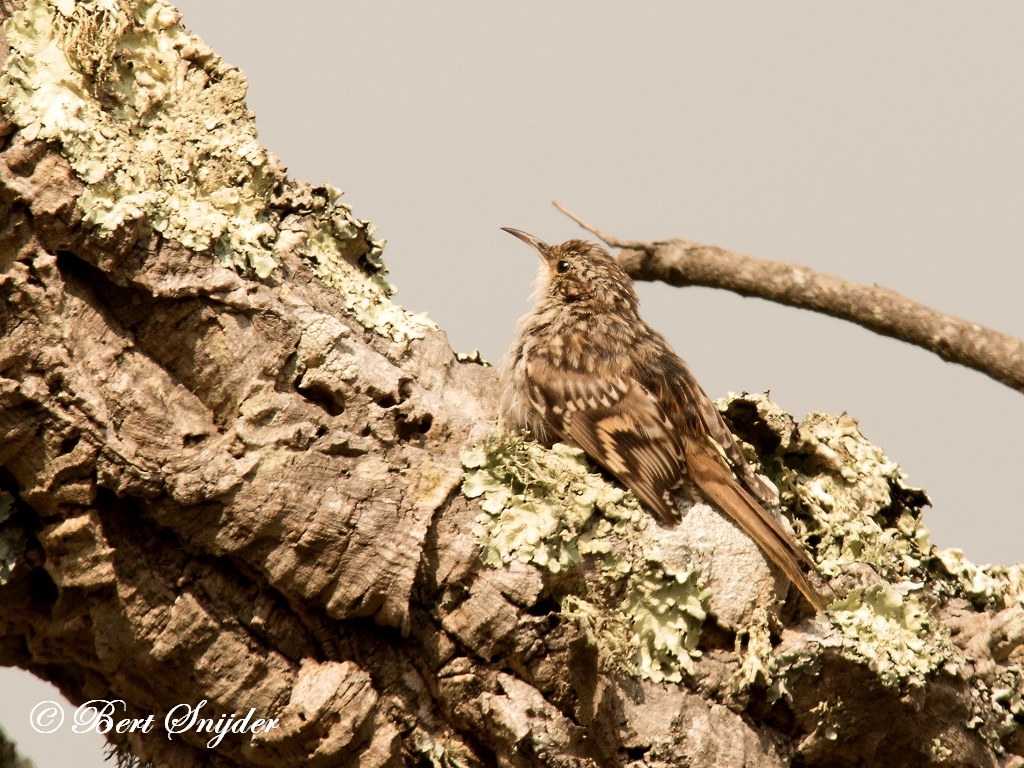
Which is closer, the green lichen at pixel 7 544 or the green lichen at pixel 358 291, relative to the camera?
the green lichen at pixel 7 544

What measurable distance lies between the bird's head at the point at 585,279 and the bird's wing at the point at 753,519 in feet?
3.70

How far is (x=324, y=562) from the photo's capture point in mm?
2350

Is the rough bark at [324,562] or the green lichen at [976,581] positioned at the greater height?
the green lichen at [976,581]

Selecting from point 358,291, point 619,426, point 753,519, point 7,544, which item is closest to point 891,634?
point 753,519

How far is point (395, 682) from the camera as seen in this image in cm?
247

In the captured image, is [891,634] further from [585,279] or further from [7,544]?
[7,544]

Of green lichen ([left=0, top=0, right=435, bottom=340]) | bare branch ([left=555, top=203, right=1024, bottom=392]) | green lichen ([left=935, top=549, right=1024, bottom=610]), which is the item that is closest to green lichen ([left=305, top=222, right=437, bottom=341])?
green lichen ([left=0, top=0, right=435, bottom=340])

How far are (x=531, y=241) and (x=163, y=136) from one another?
2.13 m

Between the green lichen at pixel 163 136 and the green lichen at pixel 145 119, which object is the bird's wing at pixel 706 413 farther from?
the green lichen at pixel 145 119

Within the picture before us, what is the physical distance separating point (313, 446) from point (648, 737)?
1.15 metres

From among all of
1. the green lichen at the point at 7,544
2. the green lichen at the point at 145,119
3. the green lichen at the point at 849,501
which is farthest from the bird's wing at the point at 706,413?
the green lichen at the point at 7,544

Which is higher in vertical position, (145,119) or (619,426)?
(619,426)

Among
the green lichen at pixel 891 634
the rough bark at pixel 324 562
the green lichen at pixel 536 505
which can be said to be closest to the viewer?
the rough bark at pixel 324 562

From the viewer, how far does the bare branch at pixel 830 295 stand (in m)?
3.53
